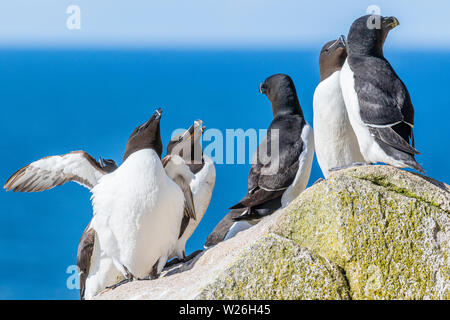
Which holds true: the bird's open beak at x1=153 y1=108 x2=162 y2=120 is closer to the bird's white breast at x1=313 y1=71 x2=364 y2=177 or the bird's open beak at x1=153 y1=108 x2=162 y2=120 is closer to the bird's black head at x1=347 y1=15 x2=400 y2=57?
the bird's white breast at x1=313 y1=71 x2=364 y2=177

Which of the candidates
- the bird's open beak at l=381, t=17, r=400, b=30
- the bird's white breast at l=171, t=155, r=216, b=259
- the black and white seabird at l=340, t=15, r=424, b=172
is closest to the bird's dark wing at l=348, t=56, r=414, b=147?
the black and white seabird at l=340, t=15, r=424, b=172

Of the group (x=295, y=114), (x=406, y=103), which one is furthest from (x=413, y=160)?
(x=295, y=114)

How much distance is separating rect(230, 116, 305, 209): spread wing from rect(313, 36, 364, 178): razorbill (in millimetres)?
305

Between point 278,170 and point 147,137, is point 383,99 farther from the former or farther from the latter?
point 147,137

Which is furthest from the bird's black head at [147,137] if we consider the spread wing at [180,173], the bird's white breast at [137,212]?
the spread wing at [180,173]

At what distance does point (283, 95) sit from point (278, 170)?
91 centimetres

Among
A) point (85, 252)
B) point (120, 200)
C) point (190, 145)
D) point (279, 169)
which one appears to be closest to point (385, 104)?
point (279, 169)

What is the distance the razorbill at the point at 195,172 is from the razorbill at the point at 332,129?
145 cm

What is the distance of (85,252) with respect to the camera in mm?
5707

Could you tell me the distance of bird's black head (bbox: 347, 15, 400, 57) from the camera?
546cm

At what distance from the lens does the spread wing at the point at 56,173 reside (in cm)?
596

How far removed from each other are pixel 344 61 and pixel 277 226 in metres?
2.45

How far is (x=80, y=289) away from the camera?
5.89 metres
